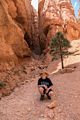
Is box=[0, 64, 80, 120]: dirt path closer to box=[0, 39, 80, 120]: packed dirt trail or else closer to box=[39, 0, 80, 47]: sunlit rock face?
box=[0, 39, 80, 120]: packed dirt trail

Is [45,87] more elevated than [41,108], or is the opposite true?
[45,87]

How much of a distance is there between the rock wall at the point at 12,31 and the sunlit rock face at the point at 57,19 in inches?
159

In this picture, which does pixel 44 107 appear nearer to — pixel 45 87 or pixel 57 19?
pixel 45 87

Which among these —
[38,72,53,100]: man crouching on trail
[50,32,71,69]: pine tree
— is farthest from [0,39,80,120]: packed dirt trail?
[50,32,71,69]: pine tree

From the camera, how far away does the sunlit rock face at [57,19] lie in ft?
151

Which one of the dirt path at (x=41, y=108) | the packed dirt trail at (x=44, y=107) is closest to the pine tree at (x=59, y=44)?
the packed dirt trail at (x=44, y=107)

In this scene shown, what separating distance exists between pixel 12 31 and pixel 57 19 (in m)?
14.4

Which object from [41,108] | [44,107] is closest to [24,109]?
[41,108]

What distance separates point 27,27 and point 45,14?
5.99 meters

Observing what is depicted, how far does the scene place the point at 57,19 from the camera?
1843 inches

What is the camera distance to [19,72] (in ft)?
105

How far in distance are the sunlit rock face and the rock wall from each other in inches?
159

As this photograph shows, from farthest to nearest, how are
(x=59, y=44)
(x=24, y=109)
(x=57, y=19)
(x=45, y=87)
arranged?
1. (x=57, y=19)
2. (x=59, y=44)
3. (x=45, y=87)
4. (x=24, y=109)

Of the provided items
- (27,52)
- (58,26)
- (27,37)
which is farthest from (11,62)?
(58,26)
